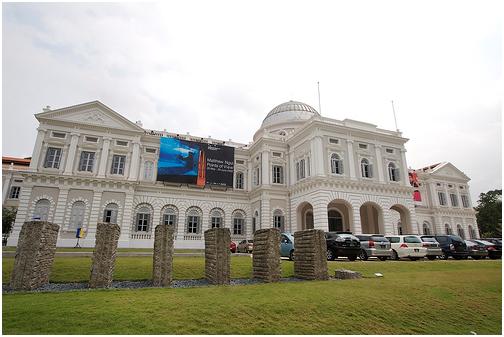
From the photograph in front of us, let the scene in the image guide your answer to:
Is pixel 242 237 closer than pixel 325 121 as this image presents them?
No

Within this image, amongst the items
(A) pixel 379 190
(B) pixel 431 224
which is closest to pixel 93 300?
(A) pixel 379 190

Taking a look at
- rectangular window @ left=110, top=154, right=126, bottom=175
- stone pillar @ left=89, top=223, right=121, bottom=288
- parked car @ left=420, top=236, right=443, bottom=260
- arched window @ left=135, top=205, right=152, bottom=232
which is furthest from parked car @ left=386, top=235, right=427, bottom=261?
rectangular window @ left=110, top=154, right=126, bottom=175

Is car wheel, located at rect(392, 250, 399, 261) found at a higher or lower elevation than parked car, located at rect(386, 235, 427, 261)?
lower

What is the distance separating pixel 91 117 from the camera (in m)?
29.3

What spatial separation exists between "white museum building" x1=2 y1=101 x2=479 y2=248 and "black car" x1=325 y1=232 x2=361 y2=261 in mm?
8606

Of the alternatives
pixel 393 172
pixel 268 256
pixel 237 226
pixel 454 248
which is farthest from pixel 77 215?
pixel 393 172

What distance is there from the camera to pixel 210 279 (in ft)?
30.3

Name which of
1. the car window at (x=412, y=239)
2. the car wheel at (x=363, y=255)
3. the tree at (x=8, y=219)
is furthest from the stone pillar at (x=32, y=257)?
the tree at (x=8, y=219)

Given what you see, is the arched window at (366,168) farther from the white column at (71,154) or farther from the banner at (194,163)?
the white column at (71,154)

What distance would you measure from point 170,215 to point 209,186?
16.3 feet

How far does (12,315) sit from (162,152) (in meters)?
26.1

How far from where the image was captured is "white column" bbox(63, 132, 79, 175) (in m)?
27.4

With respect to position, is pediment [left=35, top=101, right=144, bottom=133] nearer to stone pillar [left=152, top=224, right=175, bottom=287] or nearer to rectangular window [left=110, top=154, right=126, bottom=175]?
rectangular window [left=110, top=154, right=126, bottom=175]

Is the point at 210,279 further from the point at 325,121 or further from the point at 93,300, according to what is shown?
the point at 325,121
